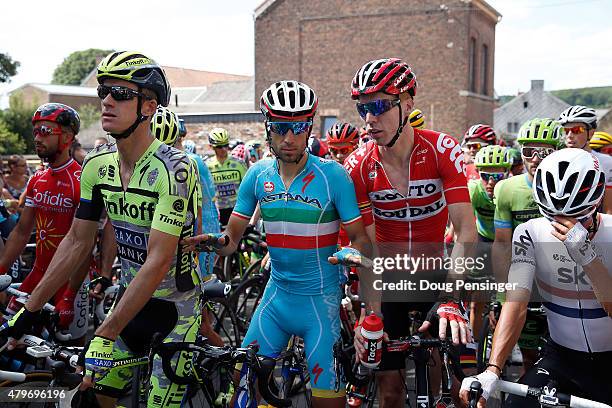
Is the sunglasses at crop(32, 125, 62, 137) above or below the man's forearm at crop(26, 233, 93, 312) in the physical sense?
above

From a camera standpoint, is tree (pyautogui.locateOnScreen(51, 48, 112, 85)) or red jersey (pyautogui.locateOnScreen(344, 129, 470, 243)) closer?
red jersey (pyautogui.locateOnScreen(344, 129, 470, 243))

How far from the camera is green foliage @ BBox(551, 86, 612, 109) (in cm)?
9746

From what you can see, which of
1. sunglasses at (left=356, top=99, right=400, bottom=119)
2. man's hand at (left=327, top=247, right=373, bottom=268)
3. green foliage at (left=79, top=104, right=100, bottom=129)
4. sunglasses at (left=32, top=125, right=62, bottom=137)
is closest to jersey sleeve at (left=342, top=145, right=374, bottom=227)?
sunglasses at (left=356, top=99, right=400, bottom=119)

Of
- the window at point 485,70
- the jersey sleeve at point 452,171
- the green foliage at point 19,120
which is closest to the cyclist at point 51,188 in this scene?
the jersey sleeve at point 452,171

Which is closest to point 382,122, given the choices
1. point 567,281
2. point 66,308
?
point 567,281

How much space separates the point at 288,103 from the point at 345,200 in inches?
28.9

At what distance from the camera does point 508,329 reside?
3.26m

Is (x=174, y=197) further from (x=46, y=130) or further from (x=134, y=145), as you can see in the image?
(x=46, y=130)

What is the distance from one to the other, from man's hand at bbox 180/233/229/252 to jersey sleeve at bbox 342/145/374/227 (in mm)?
923

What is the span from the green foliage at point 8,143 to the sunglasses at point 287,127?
1783 inches

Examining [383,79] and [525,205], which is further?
[525,205]

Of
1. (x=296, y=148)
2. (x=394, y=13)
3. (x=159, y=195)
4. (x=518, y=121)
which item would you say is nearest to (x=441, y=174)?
(x=296, y=148)

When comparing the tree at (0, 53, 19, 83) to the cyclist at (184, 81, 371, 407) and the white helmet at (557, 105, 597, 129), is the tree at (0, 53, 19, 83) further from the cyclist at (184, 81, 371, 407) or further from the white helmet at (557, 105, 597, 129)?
the cyclist at (184, 81, 371, 407)

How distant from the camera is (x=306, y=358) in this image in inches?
157
